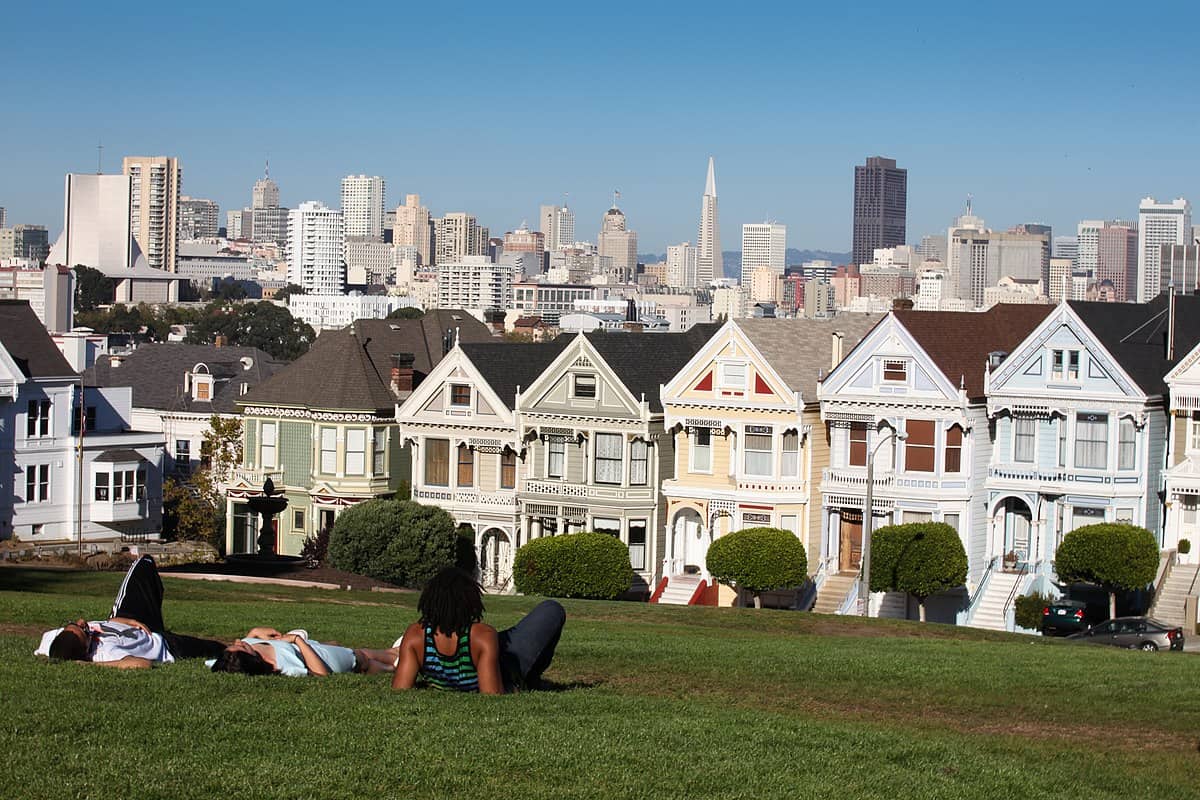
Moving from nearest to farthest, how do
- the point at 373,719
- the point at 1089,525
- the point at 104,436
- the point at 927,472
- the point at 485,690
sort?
the point at 373,719 → the point at 485,690 → the point at 1089,525 → the point at 927,472 → the point at 104,436

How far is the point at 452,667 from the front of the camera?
17.9 meters

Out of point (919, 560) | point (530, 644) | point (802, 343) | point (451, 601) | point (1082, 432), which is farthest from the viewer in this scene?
point (802, 343)

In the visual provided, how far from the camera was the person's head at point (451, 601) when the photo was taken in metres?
17.5

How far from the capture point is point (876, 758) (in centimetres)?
1664

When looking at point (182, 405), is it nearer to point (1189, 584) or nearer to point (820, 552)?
point (820, 552)

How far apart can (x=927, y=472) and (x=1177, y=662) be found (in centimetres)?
2115

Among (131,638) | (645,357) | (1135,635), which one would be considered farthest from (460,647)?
(645,357)

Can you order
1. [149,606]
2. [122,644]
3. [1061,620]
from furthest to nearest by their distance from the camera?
[1061,620] < [149,606] < [122,644]

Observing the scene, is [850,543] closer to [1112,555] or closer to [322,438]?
[1112,555]

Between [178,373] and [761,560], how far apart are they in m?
39.5

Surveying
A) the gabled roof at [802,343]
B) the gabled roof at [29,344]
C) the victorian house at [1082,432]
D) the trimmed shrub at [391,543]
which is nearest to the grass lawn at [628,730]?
the victorian house at [1082,432]

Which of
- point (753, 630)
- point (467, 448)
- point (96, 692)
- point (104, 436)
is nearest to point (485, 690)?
point (96, 692)

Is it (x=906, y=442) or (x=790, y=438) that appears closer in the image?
(x=906, y=442)

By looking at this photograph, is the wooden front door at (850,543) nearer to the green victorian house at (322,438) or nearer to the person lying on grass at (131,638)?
the green victorian house at (322,438)
